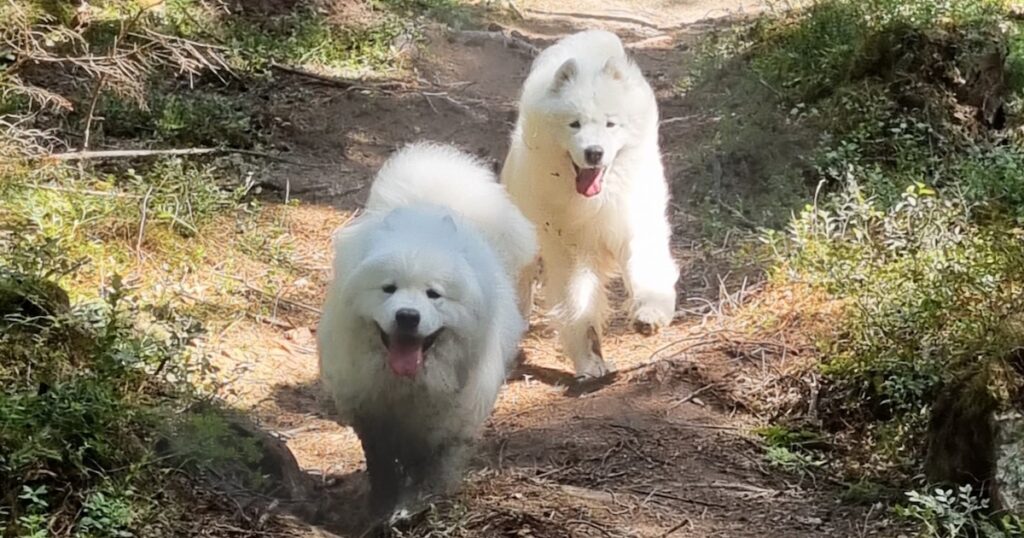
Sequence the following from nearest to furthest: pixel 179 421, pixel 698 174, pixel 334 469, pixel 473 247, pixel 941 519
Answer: pixel 941 519 → pixel 179 421 → pixel 473 247 → pixel 334 469 → pixel 698 174

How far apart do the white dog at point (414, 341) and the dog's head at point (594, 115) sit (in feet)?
4.16

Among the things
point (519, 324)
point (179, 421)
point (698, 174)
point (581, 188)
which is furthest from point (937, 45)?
point (179, 421)

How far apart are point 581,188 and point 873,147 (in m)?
2.68

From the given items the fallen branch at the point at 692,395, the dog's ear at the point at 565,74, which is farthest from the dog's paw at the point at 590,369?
the dog's ear at the point at 565,74

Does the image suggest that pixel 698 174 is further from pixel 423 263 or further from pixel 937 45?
pixel 423 263

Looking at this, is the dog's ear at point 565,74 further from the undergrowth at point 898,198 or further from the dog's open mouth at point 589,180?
the undergrowth at point 898,198

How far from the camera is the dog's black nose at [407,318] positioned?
429 centimetres

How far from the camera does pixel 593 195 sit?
6.43 metres

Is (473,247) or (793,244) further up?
(473,247)

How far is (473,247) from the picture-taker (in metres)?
4.88

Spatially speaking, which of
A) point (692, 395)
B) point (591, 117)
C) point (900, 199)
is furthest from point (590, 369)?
point (900, 199)

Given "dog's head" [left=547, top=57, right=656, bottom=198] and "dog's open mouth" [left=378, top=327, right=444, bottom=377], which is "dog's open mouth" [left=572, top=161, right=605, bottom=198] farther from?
"dog's open mouth" [left=378, top=327, right=444, bottom=377]

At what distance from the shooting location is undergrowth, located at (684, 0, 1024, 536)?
4.93m

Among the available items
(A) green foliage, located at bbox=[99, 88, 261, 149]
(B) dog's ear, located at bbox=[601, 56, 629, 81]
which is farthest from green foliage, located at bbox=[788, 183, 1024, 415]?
(A) green foliage, located at bbox=[99, 88, 261, 149]
